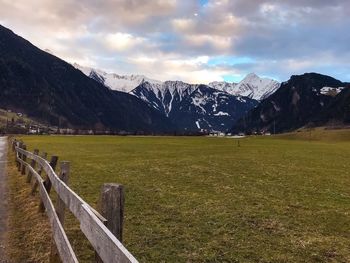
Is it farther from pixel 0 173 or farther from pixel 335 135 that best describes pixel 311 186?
pixel 335 135

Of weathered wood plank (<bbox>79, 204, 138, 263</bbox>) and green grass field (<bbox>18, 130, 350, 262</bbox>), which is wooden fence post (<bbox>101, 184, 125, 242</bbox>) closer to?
weathered wood plank (<bbox>79, 204, 138, 263</bbox>)

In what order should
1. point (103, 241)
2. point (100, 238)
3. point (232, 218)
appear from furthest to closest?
point (232, 218)
point (100, 238)
point (103, 241)

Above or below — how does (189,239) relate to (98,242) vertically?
below

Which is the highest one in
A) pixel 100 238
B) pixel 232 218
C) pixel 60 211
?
pixel 100 238

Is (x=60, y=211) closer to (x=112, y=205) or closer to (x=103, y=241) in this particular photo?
(x=112, y=205)

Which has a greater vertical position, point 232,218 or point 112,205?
point 112,205

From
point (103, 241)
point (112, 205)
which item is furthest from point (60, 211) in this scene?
point (103, 241)

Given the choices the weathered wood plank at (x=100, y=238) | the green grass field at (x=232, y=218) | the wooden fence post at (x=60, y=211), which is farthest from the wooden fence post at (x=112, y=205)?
the green grass field at (x=232, y=218)

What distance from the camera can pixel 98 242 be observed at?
5.77 meters

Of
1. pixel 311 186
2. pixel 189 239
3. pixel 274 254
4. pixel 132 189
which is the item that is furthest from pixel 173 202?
pixel 311 186

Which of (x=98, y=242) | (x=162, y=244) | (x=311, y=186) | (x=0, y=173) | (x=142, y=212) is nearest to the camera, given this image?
(x=98, y=242)

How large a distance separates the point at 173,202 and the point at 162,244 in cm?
628

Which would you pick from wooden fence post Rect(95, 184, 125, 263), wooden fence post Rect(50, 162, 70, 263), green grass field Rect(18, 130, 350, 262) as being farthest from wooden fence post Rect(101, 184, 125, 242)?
green grass field Rect(18, 130, 350, 262)

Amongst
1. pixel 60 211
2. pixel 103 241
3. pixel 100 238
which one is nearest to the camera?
pixel 103 241
